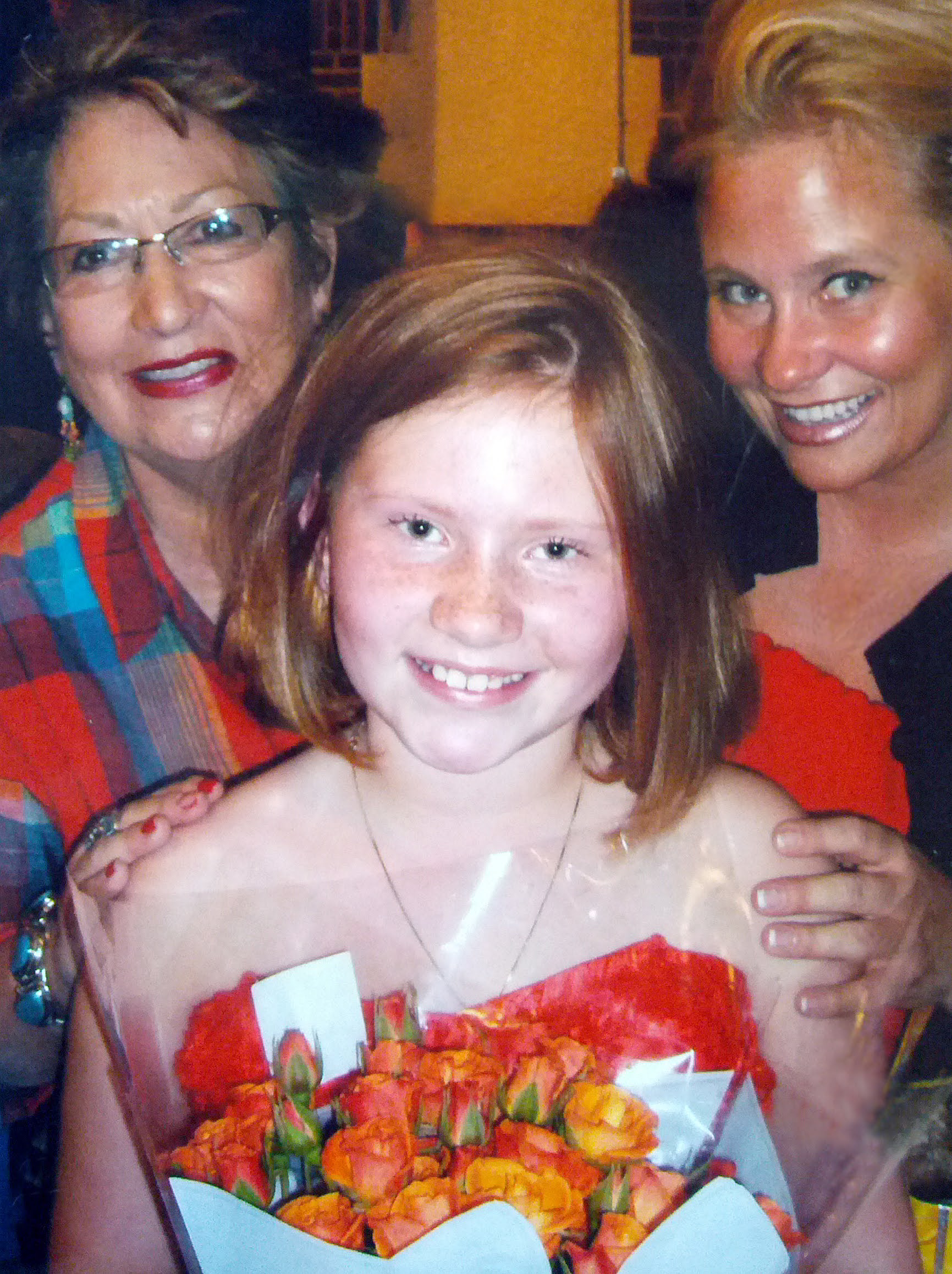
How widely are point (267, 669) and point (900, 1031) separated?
20.1 inches

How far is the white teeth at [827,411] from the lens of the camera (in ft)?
2.69

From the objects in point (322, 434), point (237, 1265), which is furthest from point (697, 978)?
point (322, 434)

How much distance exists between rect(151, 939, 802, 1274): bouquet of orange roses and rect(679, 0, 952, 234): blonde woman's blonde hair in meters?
0.59

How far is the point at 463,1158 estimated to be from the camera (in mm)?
589

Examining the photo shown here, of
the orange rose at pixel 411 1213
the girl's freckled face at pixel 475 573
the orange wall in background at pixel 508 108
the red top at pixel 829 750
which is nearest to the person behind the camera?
the orange rose at pixel 411 1213

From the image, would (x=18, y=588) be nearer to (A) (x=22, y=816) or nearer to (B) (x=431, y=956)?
(A) (x=22, y=816)

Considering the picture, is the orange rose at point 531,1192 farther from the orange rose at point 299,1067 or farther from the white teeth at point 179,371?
the white teeth at point 179,371

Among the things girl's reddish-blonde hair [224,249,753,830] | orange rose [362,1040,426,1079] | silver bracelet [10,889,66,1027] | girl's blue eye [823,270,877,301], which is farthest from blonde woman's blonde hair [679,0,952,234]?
silver bracelet [10,889,66,1027]

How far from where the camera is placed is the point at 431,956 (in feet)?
2.56

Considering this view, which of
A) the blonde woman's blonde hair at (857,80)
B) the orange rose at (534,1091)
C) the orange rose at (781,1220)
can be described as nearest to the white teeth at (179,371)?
the blonde woman's blonde hair at (857,80)

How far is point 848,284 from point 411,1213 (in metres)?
0.63

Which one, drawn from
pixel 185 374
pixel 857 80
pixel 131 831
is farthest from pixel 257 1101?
pixel 857 80

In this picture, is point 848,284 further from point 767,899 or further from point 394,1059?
point 394,1059

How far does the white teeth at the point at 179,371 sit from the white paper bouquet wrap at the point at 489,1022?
0.34 metres
